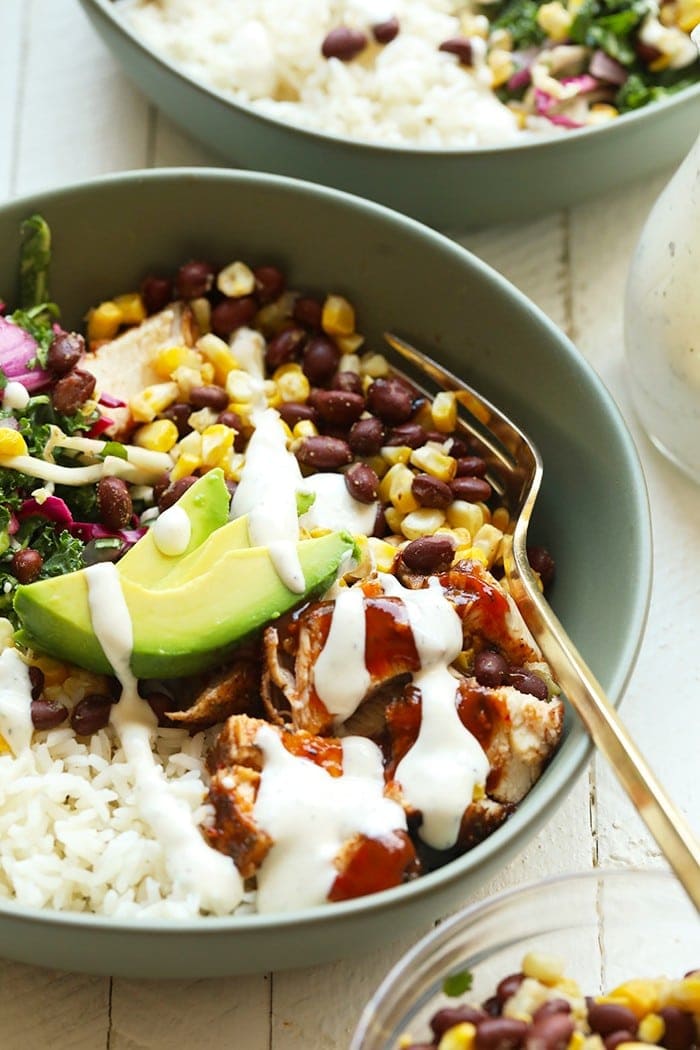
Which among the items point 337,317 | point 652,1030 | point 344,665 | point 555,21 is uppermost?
point 555,21

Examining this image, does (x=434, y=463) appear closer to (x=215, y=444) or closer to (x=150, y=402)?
(x=215, y=444)

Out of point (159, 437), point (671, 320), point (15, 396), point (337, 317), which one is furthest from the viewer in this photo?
point (337, 317)

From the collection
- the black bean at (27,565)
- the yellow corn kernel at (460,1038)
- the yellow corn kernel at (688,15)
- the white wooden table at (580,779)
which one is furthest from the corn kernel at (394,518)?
the yellow corn kernel at (688,15)

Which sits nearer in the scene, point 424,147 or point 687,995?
point 687,995

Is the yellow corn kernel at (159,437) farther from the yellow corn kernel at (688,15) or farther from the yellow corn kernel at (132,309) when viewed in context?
the yellow corn kernel at (688,15)

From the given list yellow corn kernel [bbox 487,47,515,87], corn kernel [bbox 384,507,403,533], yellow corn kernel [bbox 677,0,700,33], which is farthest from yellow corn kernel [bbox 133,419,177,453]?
yellow corn kernel [bbox 677,0,700,33]

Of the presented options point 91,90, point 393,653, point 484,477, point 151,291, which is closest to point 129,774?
point 393,653

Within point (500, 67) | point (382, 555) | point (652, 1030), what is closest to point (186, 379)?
point (382, 555)

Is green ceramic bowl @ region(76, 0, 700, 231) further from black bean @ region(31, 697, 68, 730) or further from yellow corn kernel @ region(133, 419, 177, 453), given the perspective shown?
black bean @ region(31, 697, 68, 730)
